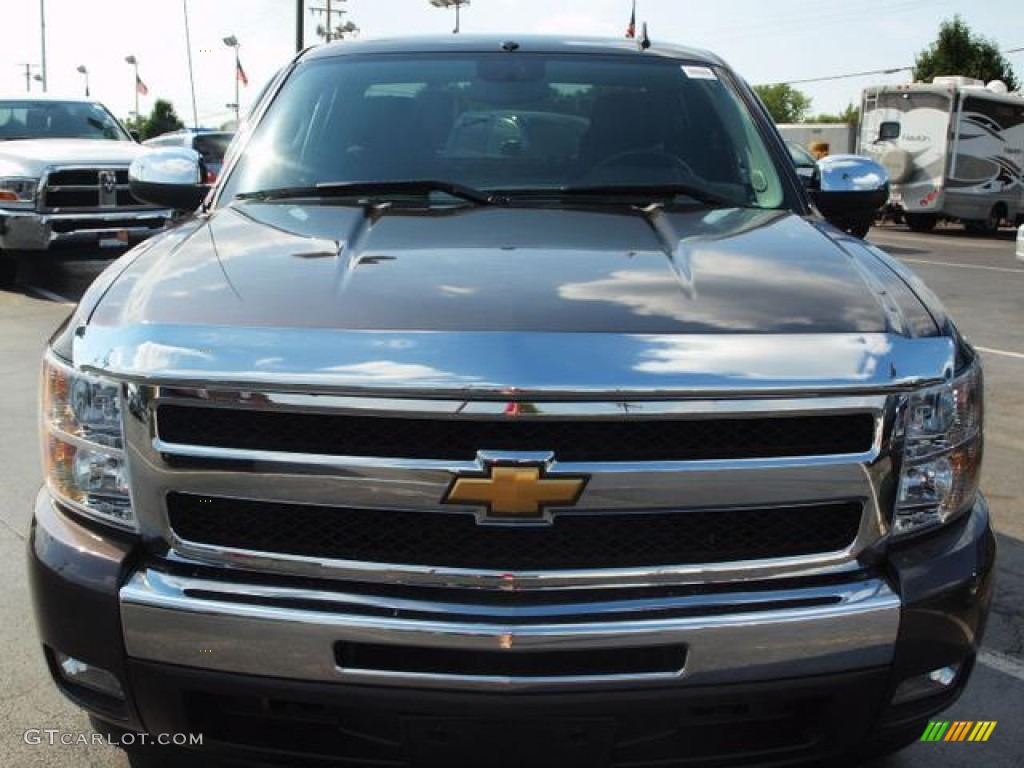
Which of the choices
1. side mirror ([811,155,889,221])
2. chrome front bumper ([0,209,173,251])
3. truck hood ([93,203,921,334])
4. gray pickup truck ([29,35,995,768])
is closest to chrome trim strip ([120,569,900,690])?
gray pickup truck ([29,35,995,768])

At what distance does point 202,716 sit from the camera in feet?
6.66

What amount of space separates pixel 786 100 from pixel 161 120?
76.2 m

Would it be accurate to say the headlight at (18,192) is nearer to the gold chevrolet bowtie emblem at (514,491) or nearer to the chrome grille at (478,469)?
the chrome grille at (478,469)

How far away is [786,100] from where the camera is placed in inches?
5103

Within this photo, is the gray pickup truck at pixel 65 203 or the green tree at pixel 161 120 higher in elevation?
the gray pickup truck at pixel 65 203

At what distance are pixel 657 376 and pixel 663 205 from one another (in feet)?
3.88

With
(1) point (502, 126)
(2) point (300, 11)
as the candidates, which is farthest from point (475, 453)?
(2) point (300, 11)

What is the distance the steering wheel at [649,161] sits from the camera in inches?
128

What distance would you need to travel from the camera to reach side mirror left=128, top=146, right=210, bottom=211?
359 centimetres

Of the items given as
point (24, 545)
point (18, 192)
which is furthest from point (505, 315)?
point (18, 192)

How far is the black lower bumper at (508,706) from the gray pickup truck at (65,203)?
9.21m

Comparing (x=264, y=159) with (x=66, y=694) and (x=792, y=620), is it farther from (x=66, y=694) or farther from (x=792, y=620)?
(x=792, y=620)

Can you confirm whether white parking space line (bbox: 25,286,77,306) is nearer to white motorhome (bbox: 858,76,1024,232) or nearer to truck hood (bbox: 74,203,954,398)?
truck hood (bbox: 74,203,954,398)

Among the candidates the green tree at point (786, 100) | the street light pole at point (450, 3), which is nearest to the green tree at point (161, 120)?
the street light pole at point (450, 3)
